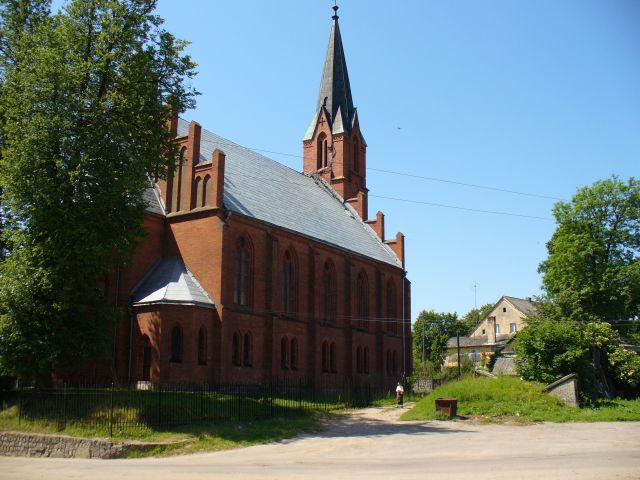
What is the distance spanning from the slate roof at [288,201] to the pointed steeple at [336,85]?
6.12 meters

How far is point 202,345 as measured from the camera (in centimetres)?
3002

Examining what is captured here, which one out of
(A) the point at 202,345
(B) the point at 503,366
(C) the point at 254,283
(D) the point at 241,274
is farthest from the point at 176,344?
(B) the point at 503,366

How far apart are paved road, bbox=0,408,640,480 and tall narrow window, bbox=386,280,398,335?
24586 mm

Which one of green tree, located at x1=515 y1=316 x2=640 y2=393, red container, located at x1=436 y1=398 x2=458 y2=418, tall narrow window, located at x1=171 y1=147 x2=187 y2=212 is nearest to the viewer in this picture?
red container, located at x1=436 y1=398 x2=458 y2=418

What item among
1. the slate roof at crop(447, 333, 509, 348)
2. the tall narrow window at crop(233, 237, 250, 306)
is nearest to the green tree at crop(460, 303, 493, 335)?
the slate roof at crop(447, 333, 509, 348)

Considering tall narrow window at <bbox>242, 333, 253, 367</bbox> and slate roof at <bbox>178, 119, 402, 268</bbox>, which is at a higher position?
slate roof at <bbox>178, 119, 402, 268</bbox>

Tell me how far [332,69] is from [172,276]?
3093 centimetres

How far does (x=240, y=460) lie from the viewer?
17250 millimetres

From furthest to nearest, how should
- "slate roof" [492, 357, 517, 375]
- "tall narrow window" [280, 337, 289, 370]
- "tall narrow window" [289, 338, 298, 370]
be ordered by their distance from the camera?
"slate roof" [492, 357, 517, 375] < "tall narrow window" [289, 338, 298, 370] < "tall narrow window" [280, 337, 289, 370]

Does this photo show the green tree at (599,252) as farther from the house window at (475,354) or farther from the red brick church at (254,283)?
the house window at (475,354)

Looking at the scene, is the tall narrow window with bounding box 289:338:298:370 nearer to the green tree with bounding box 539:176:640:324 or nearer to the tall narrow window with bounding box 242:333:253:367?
the tall narrow window with bounding box 242:333:253:367

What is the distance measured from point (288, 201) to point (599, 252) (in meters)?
21.7

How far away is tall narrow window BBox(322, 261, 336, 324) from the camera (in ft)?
134

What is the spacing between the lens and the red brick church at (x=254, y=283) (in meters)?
29.3
